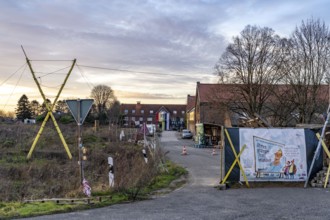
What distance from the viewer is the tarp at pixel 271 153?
1638cm

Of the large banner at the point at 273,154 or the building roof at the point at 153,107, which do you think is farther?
the building roof at the point at 153,107

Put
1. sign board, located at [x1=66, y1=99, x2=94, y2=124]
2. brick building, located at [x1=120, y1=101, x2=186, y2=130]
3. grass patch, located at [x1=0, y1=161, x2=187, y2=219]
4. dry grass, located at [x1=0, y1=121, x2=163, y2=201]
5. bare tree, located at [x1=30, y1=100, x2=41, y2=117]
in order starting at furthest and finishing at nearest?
brick building, located at [x1=120, y1=101, x2=186, y2=130] → bare tree, located at [x1=30, y1=100, x2=41, y2=117] → dry grass, located at [x1=0, y1=121, x2=163, y2=201] → sign board, located at [x1=66, y1=99, x2=94, y2=124] → grass patch, located at [x1=0, y1=161, x2=187, y2=219]

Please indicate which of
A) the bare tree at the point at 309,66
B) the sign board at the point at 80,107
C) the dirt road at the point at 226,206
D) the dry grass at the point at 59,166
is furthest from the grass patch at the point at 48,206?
the bare tree at the point at 309,66

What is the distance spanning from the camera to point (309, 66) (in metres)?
42.2

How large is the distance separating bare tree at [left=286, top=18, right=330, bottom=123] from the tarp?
26.6 m

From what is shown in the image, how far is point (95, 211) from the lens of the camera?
35.6ft

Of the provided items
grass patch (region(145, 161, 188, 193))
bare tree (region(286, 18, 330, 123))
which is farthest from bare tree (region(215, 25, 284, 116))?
grass patch (region(145, 161, 188, 193))

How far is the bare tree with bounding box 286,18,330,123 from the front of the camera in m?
40.9

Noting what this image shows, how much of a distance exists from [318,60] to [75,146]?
25.1 m

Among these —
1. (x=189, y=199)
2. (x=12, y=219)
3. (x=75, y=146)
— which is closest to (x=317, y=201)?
(x=189, y=199)

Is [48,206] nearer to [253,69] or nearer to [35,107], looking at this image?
[253,69]

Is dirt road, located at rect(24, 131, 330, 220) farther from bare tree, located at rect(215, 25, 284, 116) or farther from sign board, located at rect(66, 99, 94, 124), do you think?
bare tree, located at rect(215, 25, 284, 116)

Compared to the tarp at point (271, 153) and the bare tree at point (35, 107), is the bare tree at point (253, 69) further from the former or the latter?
the bare tree at point (35, 107)

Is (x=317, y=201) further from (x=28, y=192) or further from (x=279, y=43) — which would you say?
(x=279, y=43)
